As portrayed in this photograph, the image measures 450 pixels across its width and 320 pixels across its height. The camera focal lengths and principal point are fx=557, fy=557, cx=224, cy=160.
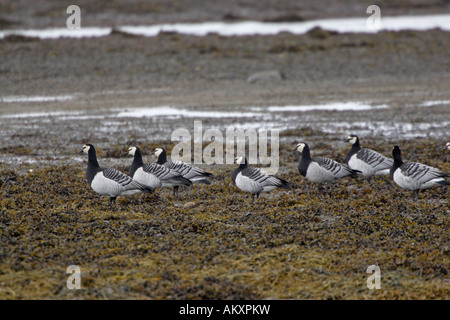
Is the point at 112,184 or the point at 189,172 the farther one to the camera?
the point at 189,172

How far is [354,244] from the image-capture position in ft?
28.0

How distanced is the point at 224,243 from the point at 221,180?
4.58 meters

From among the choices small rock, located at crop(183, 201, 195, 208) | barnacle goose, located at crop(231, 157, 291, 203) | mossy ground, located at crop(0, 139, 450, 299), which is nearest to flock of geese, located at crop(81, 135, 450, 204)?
barnacle goose, located at crop(231, 157, 291, 203)

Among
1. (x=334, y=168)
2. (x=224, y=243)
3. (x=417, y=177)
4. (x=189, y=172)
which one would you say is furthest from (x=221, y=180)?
(x=224, y=243)

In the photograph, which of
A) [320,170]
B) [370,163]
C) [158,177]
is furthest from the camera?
[370,163]

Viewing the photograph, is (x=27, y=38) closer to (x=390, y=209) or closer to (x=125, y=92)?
(x=125, y=92)

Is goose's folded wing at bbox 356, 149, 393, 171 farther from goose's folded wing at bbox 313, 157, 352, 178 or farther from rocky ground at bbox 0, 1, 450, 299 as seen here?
goose's folded wing at bbox 313, 157, 352, 178

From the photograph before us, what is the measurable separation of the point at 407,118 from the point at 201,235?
1407 cm

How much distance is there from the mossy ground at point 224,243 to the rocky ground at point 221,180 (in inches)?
1.0

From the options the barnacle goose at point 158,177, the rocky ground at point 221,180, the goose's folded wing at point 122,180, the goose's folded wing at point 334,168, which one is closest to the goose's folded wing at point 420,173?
the rocky ground at point 221,180

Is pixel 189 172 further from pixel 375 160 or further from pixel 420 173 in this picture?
pixel 420 173

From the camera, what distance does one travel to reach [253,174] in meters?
11.0

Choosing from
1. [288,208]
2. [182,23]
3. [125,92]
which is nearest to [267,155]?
[288,208]

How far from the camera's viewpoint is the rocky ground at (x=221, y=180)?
7461 mm
